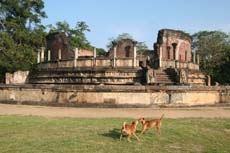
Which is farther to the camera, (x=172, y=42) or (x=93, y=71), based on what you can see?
(x=172, y=42)

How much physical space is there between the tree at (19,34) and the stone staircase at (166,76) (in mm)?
16479

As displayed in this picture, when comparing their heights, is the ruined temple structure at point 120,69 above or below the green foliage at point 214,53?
below

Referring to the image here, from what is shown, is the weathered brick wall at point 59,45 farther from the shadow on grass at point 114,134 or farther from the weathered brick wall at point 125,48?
the shadow on grass at point 114,134

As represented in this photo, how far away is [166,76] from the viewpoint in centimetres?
1786

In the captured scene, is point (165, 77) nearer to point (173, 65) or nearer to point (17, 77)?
point (173, 65)

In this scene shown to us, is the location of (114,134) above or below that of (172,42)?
below

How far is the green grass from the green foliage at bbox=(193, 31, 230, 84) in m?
32.5

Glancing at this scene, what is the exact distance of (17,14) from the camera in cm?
3475

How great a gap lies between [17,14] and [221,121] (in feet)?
96.2

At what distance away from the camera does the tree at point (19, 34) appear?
30.7 metres

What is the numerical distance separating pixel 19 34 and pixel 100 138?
27990 millimetres

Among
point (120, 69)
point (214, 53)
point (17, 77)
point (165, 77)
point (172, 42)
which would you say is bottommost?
point (165, 77)

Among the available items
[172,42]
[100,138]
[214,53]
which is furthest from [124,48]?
[214,53]

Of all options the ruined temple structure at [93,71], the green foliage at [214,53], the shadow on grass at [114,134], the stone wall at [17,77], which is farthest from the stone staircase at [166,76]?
the green foliage at [214,53]
